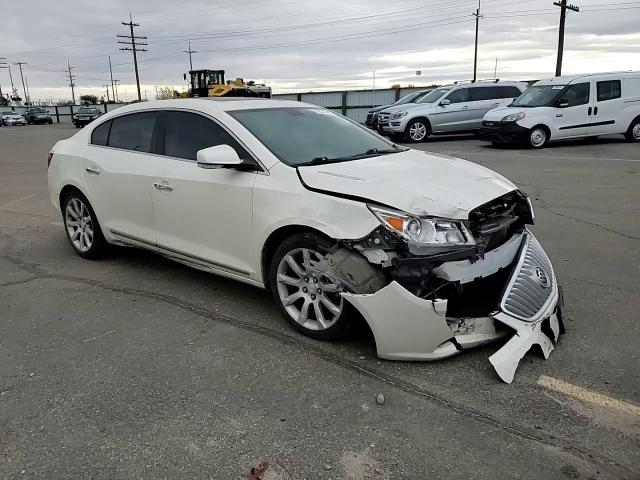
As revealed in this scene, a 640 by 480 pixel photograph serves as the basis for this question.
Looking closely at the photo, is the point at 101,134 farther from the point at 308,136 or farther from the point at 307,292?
the point at 307,292

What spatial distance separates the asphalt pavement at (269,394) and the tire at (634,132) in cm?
1322

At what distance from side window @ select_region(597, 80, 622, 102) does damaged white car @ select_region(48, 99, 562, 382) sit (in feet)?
42.4

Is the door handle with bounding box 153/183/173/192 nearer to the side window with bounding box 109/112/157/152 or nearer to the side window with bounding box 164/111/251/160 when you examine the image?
the side window with bounding box 164/111/251/160

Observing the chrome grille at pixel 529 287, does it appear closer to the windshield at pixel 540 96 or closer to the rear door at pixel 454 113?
the windshield at pixel 540 96

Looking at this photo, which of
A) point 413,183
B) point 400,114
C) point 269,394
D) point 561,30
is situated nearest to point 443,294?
point 413,183

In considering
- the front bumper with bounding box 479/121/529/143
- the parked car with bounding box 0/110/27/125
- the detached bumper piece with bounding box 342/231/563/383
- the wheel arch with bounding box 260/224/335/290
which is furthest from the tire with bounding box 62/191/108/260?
the parked car with bounding box 0/110/27/125

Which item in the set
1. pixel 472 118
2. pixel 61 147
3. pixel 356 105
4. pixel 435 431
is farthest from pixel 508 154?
pixel 356 105

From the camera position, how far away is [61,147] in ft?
18.7

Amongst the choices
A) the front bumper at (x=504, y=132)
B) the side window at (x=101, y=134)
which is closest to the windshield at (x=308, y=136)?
the side window at (x=101, y=134)

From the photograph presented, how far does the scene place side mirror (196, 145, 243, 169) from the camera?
372cm

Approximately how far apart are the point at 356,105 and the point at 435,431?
3152 centimetres

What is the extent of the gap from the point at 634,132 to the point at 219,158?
16.2 meters

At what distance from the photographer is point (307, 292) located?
3639 millimetres

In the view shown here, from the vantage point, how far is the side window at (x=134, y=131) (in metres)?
4.77
